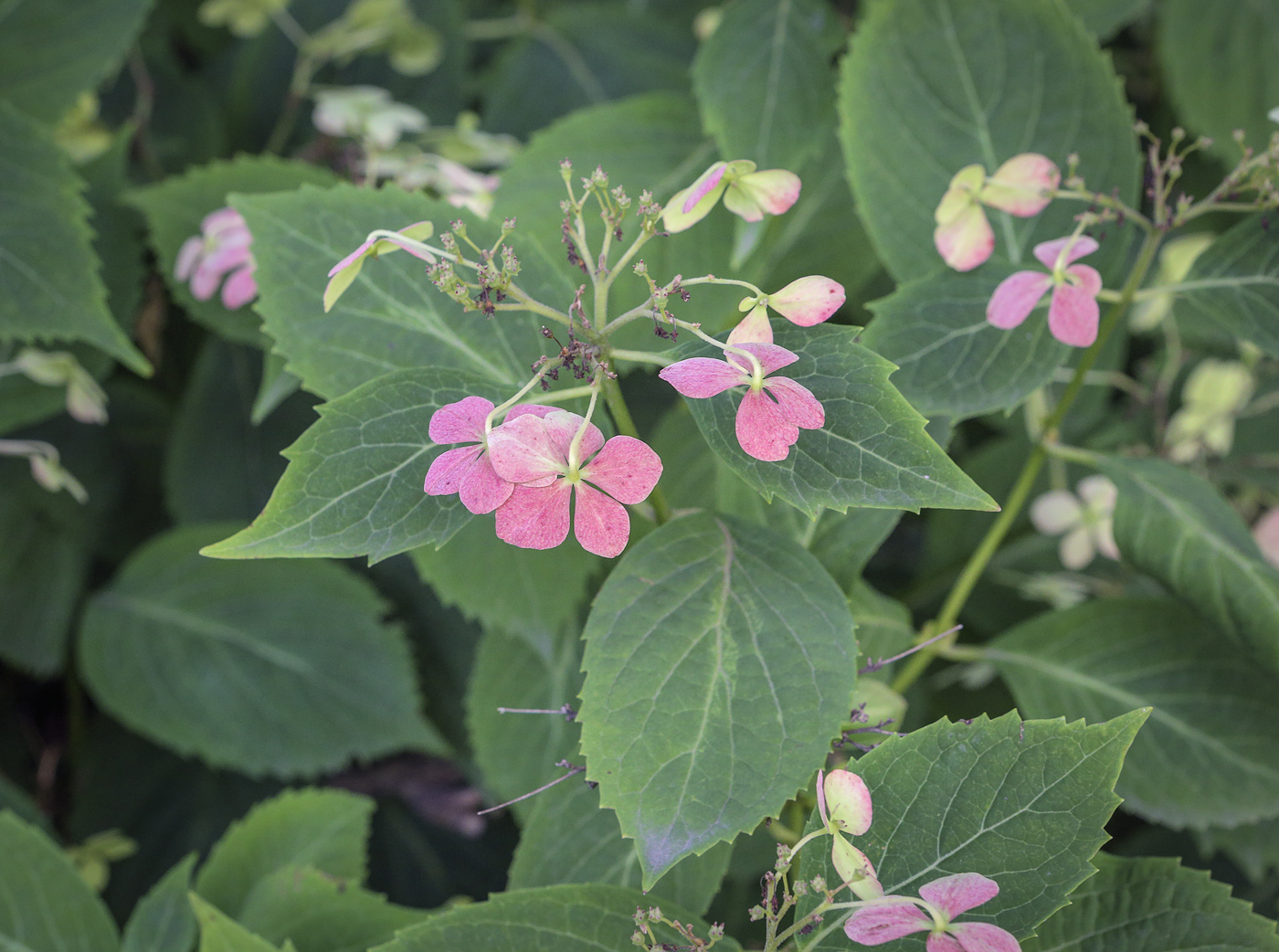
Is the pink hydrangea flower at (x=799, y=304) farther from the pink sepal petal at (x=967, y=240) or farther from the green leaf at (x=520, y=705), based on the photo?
the green leaf at (x=520, y=705)

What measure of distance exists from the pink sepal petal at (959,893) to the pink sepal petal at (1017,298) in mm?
269

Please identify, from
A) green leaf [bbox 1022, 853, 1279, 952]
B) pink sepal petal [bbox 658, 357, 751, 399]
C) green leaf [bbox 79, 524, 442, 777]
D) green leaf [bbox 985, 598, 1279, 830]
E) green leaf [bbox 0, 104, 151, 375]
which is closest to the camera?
pink sepal petal [bbox 658, 357, 751, 399]

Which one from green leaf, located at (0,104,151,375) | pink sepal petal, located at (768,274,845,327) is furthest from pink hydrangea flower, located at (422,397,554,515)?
green leaf, located at (0,104,151,375)

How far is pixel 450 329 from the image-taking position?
1.67 feet

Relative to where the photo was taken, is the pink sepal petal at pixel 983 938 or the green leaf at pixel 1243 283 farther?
the green leaf at pixel 1243 283

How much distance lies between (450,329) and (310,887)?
35 centimetres

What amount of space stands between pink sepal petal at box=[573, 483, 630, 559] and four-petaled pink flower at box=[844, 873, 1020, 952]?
177 mm

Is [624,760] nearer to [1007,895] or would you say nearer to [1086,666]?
[1007,895]

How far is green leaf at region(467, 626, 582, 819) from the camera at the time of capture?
68 cm

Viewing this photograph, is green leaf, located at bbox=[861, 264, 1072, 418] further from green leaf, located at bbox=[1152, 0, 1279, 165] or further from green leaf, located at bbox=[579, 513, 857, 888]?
green leaf, located at bbox=[1152, 0, 1279, 165]

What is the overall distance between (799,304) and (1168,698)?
1.28ft

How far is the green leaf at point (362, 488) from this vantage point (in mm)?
382

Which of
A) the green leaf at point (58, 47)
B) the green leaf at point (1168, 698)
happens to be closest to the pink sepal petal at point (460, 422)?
the green leaf at point (1168, 698)

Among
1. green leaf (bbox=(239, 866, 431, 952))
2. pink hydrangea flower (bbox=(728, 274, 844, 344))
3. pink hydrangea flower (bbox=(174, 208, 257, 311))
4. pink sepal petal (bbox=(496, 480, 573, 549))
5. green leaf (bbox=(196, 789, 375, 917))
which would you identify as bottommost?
green leaf (bbox=(196, 789, 375, 917))
